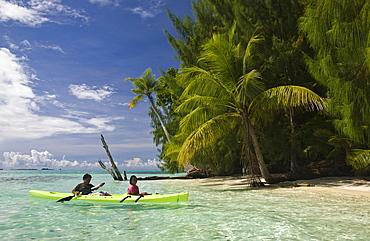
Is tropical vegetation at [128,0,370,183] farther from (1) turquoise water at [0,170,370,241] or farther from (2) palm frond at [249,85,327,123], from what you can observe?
A: (1) turquoise water at [0,170,370,241]

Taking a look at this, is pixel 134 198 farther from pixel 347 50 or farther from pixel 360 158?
pixel 360 158

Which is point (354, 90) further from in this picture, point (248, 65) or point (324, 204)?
point (248, 65)

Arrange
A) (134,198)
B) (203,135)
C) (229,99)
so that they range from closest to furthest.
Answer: (134,198) → (203,135) → (229,99)

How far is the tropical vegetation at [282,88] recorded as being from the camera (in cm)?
894

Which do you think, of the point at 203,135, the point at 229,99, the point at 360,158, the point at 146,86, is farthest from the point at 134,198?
the point at 146,86

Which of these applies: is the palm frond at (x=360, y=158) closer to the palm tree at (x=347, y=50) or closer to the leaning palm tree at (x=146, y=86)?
the palm tree at (x=347, y=50)

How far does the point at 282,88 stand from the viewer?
38.5 ft

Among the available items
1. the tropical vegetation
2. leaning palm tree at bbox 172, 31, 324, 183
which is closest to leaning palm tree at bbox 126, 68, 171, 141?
the tropical vegetation

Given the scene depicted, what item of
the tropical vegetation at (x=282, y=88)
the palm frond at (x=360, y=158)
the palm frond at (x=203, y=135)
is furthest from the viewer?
the palm frond at (x=203, y=135)

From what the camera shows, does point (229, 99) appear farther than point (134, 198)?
Yes

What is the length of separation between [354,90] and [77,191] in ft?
30.0

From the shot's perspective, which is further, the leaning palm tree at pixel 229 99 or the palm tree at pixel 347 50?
the leaning palm tree at pixel 229 99

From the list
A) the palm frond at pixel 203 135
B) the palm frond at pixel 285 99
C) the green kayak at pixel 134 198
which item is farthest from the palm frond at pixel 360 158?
the green kayak at pixel 134 198

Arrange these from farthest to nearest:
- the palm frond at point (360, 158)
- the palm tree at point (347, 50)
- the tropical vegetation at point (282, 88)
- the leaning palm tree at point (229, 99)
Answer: the leaning palm tree at point (229, 99), the palm frond at point (360, 158), the tropical vegetation at point (282, 88), the palm tree at point (347, 50)
